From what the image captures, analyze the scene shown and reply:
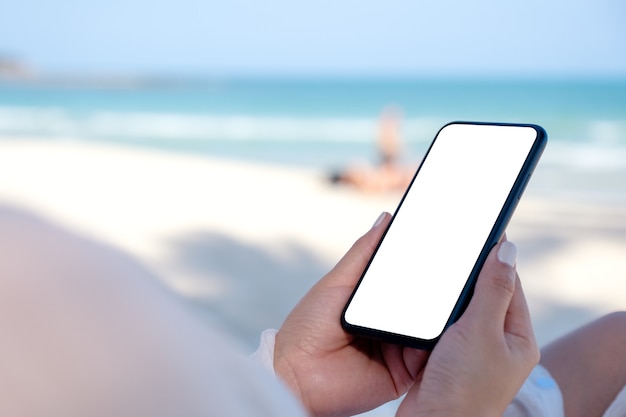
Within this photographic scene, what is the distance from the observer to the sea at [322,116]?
478 inches

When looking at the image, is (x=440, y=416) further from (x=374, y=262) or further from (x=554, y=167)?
(x=554, y=167)

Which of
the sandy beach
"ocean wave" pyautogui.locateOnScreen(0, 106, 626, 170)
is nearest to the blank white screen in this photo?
the sandy beach

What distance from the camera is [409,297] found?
1155 millimetres

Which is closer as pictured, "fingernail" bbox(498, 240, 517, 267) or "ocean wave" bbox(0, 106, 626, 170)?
"fingernail" bbox(498, 240, 517, 267)

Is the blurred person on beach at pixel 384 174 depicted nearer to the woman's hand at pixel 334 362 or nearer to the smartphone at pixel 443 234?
the smartphone at pixel 443 234

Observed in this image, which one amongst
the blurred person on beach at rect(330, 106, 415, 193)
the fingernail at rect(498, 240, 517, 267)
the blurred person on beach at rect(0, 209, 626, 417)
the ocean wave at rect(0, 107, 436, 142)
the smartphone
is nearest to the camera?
the blurred person on beach at rect(0, 209, 626, 417)

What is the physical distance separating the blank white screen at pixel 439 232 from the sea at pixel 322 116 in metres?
6.71

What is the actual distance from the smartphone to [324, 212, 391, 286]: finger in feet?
0.04

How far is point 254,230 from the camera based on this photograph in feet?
16.3

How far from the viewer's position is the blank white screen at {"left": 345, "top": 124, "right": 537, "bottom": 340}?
1.13 metres

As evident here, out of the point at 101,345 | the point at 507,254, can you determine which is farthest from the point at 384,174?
the point at 101,345

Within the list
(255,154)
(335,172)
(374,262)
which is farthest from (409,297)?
(255,154)

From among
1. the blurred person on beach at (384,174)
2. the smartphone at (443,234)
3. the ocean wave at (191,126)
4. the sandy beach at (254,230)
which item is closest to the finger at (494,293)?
the smartphone at (443,234)

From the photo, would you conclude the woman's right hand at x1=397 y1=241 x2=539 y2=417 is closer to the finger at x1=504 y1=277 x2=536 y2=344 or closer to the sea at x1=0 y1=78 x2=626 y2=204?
the finger at x1=504 y1=277 x2=536 y2=344
